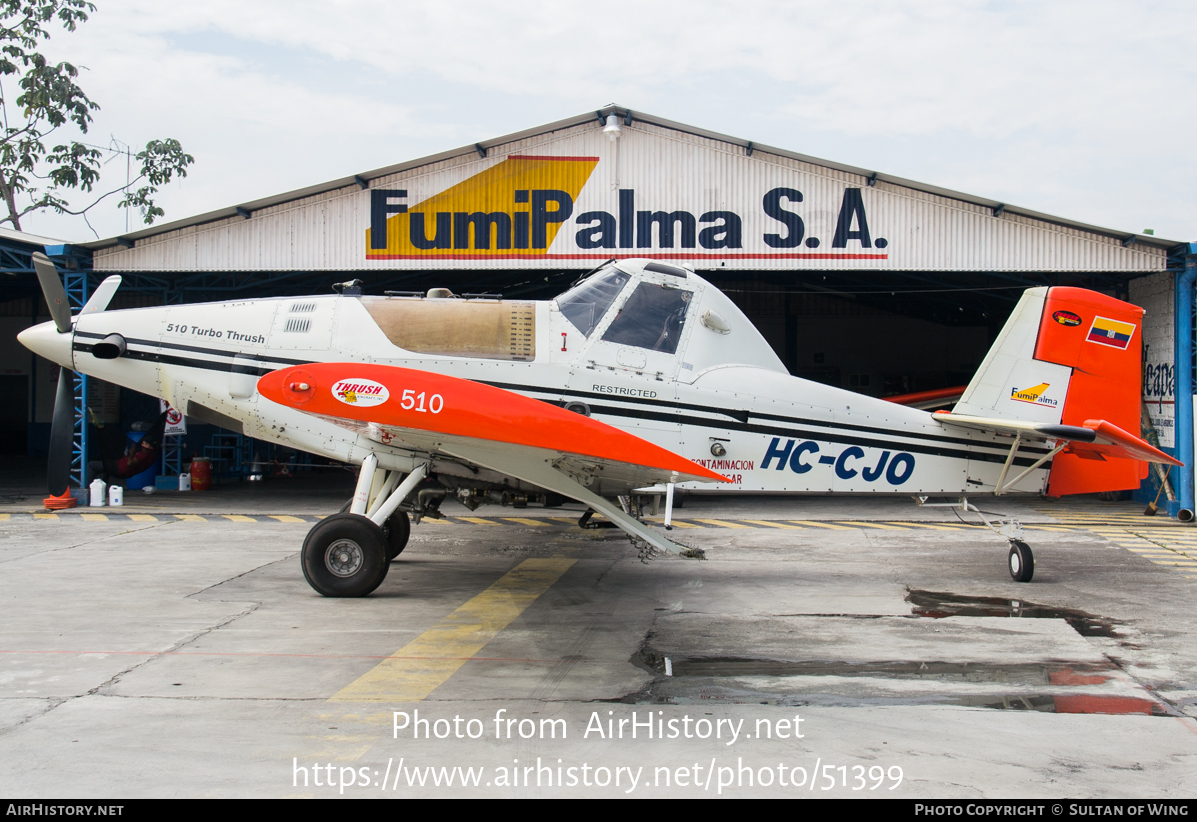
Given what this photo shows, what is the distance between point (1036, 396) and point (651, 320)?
4.20 metres

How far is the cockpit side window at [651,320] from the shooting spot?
8031mm

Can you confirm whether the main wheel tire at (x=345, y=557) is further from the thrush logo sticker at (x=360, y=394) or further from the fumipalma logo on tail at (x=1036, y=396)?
the fumipalma logo on tail at (x=1036, y=396)

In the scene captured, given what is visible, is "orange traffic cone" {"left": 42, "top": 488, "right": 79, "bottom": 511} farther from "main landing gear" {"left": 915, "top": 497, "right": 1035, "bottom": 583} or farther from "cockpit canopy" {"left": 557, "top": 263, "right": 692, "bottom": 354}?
"main landing gear" {"left": 915, "top": 497, "right": 1035, "bottom": 583}

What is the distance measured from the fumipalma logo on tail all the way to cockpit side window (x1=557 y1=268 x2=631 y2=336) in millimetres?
4353

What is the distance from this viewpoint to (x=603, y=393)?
790 cm

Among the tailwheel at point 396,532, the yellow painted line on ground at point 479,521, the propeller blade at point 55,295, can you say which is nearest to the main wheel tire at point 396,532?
the tailwheel at point 396,532

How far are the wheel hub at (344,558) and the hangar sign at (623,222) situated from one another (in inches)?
330

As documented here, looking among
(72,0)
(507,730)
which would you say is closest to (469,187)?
(507,730)

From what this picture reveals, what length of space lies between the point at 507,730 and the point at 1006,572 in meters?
7.29

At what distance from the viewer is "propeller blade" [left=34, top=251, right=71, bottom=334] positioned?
8.20m

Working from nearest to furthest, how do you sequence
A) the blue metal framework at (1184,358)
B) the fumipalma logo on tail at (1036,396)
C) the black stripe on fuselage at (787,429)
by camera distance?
the black stripe on fuselage at (787,429) < the fumipalma logo on tail at (1036,396) < the blue metal framework at (1184,358)

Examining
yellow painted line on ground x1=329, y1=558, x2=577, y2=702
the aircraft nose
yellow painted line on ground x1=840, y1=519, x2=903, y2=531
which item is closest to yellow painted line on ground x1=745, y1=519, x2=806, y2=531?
yellow painted line on ground x1=840, y1=519, x2=903, y2=531

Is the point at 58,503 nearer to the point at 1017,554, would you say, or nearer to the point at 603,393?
the point at 603,393

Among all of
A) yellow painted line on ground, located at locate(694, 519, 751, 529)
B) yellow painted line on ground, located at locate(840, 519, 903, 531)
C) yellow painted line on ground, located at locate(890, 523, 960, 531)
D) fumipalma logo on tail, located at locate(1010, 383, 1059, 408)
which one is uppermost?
fumipalma logo on tail, located at locate(1010, 383, 1059, 408)
